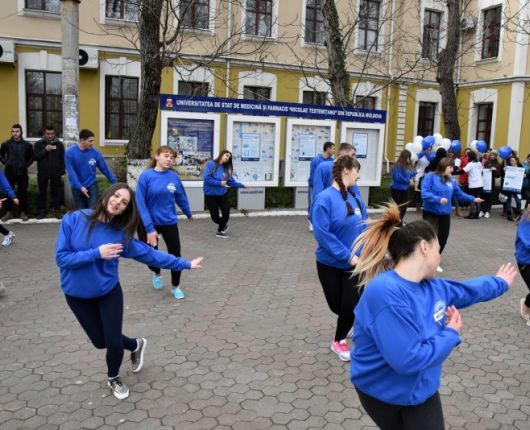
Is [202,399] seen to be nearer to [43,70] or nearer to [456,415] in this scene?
[456,415]

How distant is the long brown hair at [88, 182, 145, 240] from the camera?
3.63 meters

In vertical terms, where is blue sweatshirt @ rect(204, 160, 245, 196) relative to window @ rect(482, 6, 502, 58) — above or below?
below

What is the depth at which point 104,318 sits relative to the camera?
12.2 feet

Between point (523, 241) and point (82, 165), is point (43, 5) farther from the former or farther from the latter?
point (523, 241)

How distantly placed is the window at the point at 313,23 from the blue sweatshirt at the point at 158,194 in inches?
745

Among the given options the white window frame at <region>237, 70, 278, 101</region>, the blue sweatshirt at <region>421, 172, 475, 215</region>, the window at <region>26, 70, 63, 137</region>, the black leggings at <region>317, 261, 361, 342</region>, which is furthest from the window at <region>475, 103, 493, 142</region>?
the black leggings at <region>317, 261, 361, 342</region>


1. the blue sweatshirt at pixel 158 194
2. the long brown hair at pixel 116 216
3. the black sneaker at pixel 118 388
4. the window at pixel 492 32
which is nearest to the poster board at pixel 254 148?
the blue sweatshirt at pixel 158 194

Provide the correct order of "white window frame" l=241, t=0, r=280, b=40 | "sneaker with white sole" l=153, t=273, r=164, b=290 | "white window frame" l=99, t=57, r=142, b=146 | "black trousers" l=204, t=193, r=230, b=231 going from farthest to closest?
1. "white window frame" l=241, t=0, r=280, b=40
2. "white window frame" l=99, t=57, r=142, b=146
3. "black trousers" l=204, t=193, r=230, b=231
4. "sneaker with white sole" l=153, t=273, r=164, b=290

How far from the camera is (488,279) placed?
279 cm

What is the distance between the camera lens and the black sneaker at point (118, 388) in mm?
3902

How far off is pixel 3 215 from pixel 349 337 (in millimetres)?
8217

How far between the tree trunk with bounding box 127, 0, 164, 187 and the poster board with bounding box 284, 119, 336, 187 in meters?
3.22

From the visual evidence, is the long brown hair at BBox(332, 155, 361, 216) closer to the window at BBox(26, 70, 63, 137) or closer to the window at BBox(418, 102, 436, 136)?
the window at BBox(26, 70, 63, 137)

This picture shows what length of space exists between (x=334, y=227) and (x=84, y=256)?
1925mm
